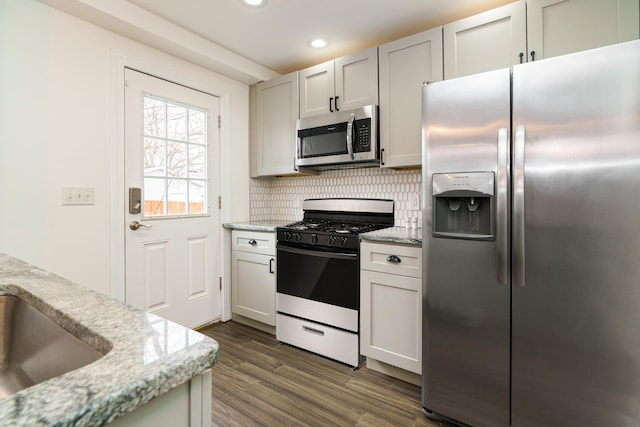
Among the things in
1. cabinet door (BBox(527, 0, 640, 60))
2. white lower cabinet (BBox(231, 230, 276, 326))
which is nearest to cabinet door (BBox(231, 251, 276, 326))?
white lower cabinet (BBox(231, 230, 276, 326))

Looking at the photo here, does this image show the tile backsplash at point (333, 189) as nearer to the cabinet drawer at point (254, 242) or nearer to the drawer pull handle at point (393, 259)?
the cabinet drawer at point (254, 242)

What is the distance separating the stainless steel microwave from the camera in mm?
2410

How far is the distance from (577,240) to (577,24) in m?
A: 1.27

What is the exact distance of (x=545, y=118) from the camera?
4.60ft

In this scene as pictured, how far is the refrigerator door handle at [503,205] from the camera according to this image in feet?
4.82

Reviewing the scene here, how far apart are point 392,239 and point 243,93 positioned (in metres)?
2.18

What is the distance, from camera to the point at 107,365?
47 centimetres

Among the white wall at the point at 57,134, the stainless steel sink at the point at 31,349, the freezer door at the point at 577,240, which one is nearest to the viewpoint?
the stainless steel sink at the point at 31,349

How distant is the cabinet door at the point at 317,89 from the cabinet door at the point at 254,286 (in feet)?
4.38

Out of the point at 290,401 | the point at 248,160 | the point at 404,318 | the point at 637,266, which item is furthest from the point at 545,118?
the point at 248,160

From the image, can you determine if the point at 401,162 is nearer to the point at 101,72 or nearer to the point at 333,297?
the point at 333,297

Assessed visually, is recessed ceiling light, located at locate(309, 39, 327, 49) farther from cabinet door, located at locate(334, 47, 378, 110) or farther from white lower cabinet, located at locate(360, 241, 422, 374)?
white lower cabinet, located at locate(360, 241, 422, 374)

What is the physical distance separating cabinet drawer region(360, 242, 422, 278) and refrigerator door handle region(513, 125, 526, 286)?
0.54 meters

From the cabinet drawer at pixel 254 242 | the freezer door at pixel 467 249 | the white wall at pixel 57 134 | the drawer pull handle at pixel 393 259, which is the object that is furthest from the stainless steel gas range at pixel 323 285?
the white wall at pixel 57 134
